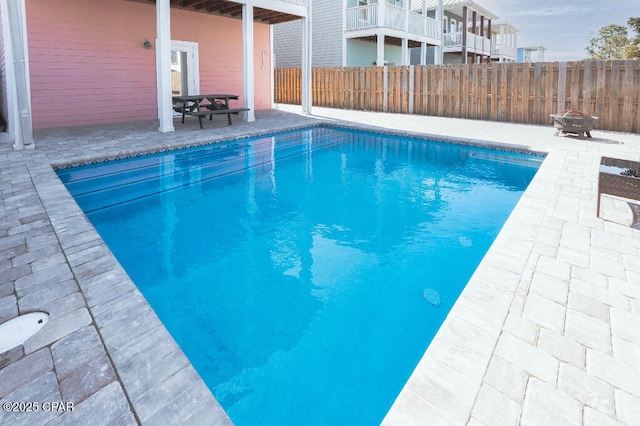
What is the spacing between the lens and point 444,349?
2029 mm

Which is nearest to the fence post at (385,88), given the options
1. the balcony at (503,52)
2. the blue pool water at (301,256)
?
the blue pool water at (301,256)

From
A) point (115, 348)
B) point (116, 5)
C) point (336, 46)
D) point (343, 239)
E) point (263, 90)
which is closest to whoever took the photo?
point (115, 348)

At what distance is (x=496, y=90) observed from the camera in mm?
11344

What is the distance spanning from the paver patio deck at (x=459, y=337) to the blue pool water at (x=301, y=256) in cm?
39

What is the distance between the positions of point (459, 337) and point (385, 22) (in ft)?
56.0

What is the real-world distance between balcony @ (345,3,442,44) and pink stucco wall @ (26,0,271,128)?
7297mm

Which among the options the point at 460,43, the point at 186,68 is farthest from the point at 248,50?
the point at 460,43

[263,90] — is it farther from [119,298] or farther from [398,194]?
[119,298]

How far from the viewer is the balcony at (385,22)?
54.6 ft

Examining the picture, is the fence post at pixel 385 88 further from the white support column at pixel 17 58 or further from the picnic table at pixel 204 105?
the white support column at pixel 17 58

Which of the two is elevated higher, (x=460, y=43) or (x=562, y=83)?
(x=460, y=43)

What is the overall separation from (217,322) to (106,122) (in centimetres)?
976

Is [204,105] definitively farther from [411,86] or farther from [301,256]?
[301,256]

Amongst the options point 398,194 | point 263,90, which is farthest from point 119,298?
point 263,90
